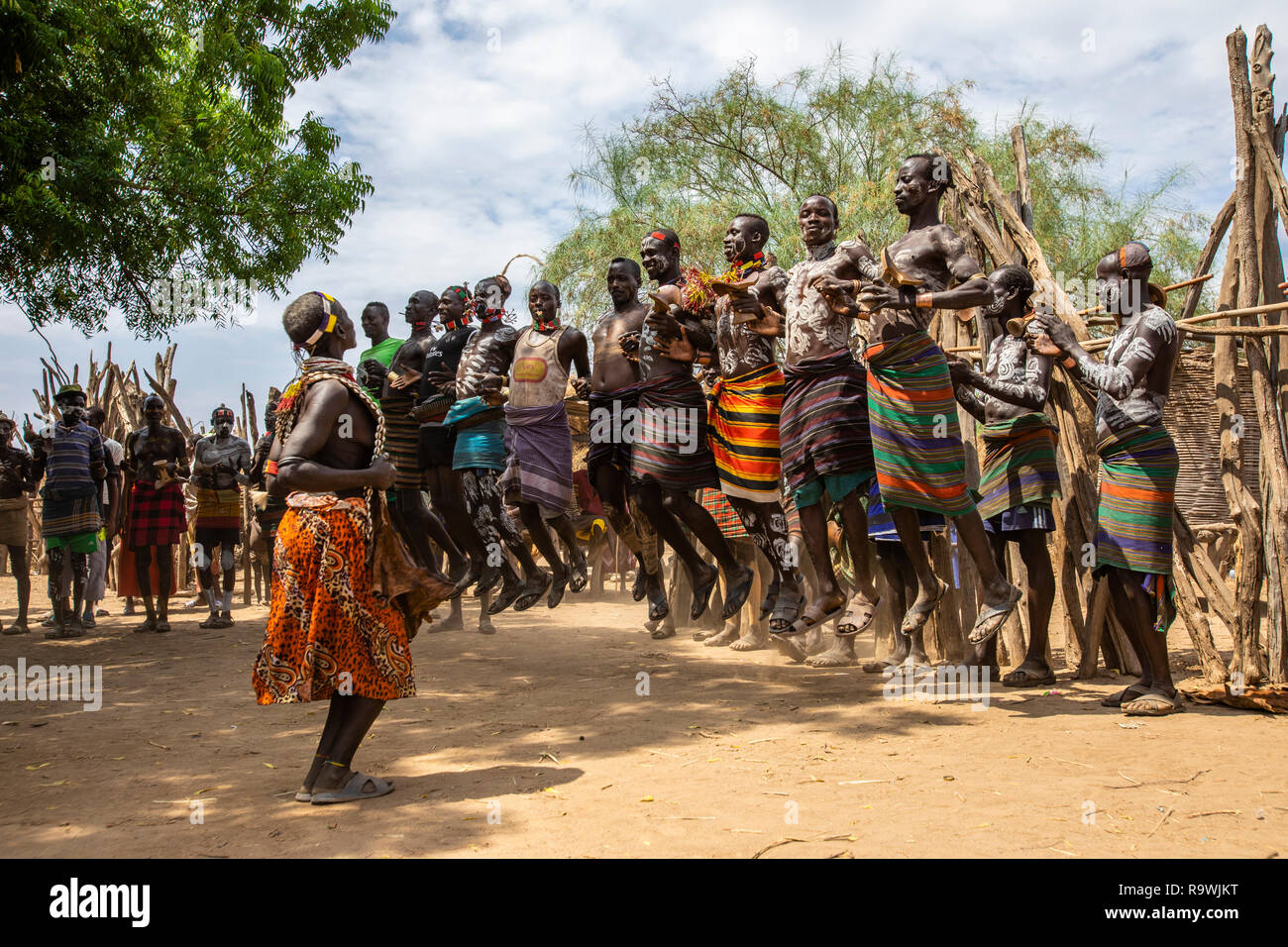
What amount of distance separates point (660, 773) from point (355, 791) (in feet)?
4.31

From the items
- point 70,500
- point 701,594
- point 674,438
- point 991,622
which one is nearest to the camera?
point 991,622

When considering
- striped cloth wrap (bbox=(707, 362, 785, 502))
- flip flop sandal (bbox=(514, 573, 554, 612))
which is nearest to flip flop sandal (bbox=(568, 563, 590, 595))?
flip flop sandal (bbox=(514, 573, 554, 612))

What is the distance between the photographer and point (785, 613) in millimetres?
5340

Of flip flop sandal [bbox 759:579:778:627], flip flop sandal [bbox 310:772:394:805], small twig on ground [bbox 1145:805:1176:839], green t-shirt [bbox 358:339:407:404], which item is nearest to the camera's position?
small twig on ground [bbox 1145:805:1176:839]

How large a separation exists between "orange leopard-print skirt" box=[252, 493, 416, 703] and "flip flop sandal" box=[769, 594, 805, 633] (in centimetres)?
216

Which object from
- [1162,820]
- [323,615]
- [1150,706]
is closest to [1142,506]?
[1150,706]

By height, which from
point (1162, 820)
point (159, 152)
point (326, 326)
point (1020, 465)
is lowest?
point (1162, 820)

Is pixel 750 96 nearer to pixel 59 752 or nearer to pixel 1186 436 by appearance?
pixel 1186 436

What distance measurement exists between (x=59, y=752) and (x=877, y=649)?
569cm

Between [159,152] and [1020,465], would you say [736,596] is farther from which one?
[159,152]

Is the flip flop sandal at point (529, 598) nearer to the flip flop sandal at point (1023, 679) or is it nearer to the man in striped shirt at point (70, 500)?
the flip flop sandal at point (1023, 679)

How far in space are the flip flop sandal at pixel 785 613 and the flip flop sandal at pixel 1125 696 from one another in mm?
1761

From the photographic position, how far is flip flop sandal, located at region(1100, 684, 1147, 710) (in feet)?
17.1

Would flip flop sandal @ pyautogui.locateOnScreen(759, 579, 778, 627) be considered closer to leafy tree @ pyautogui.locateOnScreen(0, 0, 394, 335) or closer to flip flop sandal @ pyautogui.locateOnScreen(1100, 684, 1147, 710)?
flip flop sandal @ pyautogui.locateOnScreen(1100, 684, 1147, 710)
